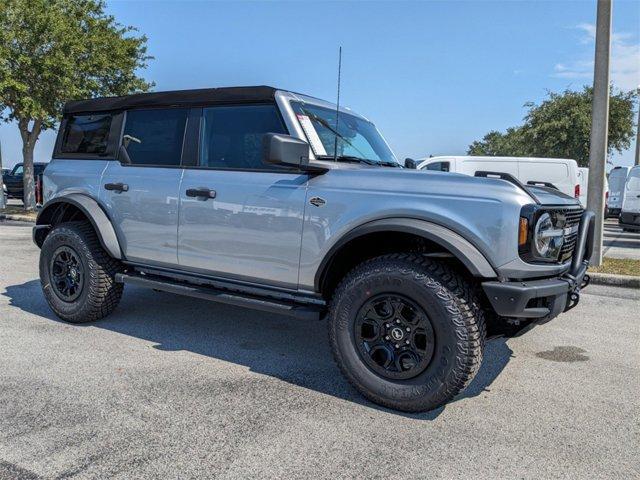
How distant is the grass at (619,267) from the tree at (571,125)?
73.0ft

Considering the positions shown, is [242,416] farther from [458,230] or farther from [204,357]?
[458,230]

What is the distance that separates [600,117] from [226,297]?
718 centimetres

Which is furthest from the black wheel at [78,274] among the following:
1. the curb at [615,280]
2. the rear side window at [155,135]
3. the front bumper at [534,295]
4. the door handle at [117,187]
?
the curb at [615,280]

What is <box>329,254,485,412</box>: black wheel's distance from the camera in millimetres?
3096

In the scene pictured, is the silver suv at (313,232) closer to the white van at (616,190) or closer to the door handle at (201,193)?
the door handle at (201,193)

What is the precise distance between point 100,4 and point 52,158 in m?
16.1

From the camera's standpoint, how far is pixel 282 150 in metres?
3.36

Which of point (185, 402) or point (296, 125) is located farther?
point (296, 125)

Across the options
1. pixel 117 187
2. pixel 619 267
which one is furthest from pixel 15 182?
pixel 619 267

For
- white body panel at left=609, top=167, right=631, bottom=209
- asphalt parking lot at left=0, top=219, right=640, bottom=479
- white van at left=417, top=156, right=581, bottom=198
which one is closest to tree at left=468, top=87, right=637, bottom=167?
white body panel at left=609, top=167, right=631, bottom=209

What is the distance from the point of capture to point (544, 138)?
30.3m

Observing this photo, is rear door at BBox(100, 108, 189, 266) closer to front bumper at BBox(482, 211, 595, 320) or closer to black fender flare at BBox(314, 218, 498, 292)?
black fender flare at BBox(314, 218, 498, 292)

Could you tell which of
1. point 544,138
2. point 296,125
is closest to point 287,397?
point 296,125

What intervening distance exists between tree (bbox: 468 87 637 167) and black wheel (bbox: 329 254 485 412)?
95.6ft
